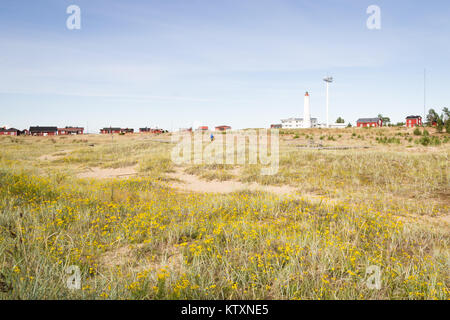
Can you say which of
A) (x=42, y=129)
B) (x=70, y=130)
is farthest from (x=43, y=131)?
(x=70, y=130)

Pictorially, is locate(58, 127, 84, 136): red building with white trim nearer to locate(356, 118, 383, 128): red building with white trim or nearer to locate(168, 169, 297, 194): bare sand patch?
locate(168, 169, 297, 194): bare sand patch

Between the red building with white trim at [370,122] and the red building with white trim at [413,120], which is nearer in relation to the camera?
the red building with white trim at [413,120]

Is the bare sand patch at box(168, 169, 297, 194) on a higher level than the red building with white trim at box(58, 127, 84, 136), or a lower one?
lower

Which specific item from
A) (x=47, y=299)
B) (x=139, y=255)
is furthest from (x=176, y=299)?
(x=139, y=255)

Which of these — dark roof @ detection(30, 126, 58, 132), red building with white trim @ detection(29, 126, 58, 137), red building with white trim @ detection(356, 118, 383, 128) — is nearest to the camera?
red building with white trim @ detection(356, 118, 383, 128)

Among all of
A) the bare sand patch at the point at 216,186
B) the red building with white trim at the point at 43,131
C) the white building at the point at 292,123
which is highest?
the white building at the point at 292,123

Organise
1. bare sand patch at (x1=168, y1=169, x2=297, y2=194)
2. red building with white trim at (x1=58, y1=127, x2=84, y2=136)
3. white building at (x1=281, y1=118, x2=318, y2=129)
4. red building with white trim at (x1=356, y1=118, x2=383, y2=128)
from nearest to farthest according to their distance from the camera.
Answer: bare sand patch at (x1=168, y1=169, x2=297, y2=194) < red building with white trim at (x1=356, y1=118, x2=383, y2=128) < red building with white trim at (x1=58, y1=127, x2=84, y2=136) < white building at (x1=281, y1=118, x2=318, y2=129)

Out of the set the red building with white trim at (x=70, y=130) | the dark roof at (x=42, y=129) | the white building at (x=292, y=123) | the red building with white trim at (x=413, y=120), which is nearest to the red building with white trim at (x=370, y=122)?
the red building with white trim at (x=413, y=120)

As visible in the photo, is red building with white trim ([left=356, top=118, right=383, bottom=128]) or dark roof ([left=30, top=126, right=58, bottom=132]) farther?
dark roof ([left=30, top=126, right=58, bottom=132])

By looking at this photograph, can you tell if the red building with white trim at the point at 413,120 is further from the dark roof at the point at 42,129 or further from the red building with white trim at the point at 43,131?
the dark roof at the point at 42,129

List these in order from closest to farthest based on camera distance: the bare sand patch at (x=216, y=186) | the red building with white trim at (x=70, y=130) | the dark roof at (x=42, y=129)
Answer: the bare sand patch at (x=216, y=186) < the dark roof at (x=42, y=129) < the red building with white trim at (x=70, y=130)

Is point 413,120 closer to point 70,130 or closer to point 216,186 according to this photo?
point 216,186

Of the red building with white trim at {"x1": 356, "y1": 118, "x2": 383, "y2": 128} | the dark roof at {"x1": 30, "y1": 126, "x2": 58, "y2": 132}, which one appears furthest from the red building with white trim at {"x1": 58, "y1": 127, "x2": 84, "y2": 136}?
the red building with white trim at {"x1": 356, "y1": 118, "x2": 383, "y2": 128}
